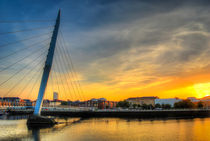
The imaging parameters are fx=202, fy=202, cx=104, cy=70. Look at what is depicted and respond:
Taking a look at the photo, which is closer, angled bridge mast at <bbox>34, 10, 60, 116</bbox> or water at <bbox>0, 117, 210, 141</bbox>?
water at <bbox>0, 117, 210, 141</bbox>

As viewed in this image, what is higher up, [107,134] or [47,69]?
[47,69]

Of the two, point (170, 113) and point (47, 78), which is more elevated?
point (47, 78)

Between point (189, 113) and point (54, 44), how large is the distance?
82091 millimetres

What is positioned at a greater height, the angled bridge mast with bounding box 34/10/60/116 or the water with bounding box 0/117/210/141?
the angled bridge mast with bounding box 34/10/60/116

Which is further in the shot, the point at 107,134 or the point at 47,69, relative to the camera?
the point at 47,69

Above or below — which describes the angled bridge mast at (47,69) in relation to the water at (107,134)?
above

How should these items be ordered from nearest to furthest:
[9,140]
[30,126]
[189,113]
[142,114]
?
[9,140]
[30,126]
[142,114]
[189,113]

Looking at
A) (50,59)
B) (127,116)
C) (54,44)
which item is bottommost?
(127,116)

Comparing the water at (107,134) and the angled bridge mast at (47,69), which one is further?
the angled bridge mast at (47,69)

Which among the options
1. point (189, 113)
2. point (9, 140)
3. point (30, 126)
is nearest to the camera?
point (9, 140)

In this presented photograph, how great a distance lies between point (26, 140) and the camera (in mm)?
32031

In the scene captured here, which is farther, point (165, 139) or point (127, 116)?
point (127, 116)

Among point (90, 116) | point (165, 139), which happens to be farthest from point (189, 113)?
point (165, 139)

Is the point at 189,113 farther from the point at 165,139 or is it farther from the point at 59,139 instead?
the point at 59,139
